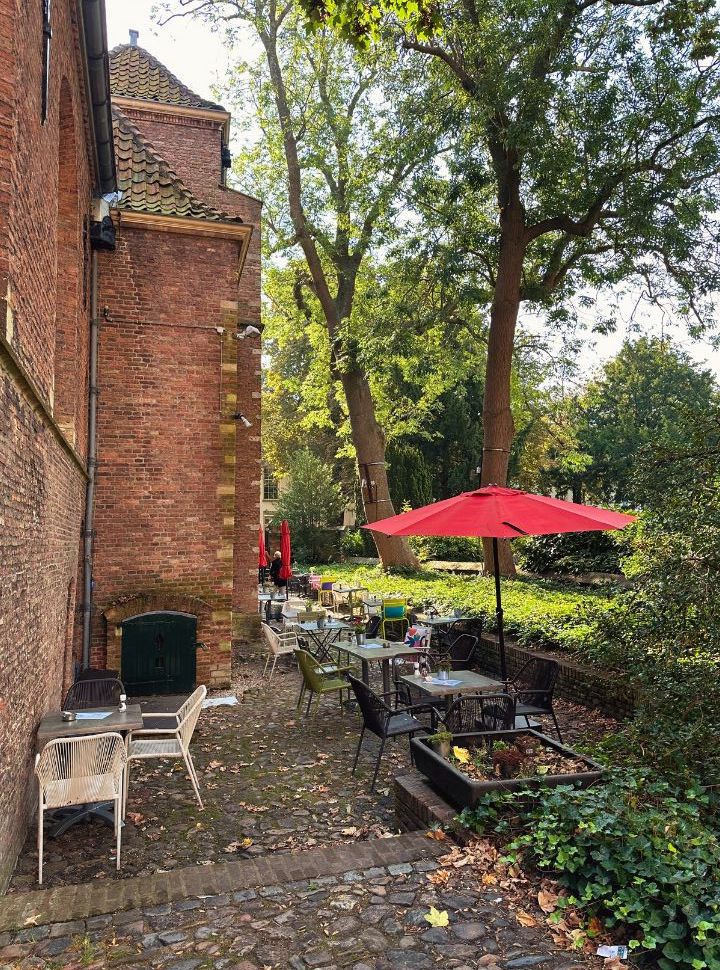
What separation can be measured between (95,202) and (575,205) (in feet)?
33.2

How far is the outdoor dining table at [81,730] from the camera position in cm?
571

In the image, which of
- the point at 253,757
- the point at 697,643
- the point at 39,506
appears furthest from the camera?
the point at 253,757

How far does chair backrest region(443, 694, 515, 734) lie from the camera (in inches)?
258

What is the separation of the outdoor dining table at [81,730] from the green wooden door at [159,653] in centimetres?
433

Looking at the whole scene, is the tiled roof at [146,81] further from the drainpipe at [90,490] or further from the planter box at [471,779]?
the planter box at [471,779]

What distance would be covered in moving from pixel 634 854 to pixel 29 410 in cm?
461

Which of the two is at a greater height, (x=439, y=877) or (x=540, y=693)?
(x=540, y=693)

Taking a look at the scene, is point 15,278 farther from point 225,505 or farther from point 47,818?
point 225,505

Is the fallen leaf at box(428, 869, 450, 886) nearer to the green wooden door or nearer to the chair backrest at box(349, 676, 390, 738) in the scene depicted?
the chair backrest at box(349, 676, 390, 738)

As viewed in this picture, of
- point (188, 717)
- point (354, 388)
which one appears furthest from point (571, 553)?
point (188, 717)

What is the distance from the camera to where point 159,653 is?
10758mm

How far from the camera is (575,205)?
15344mm

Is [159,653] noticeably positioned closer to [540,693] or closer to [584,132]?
[540,693]

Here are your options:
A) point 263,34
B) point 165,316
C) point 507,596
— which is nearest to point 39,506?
point 165,316
